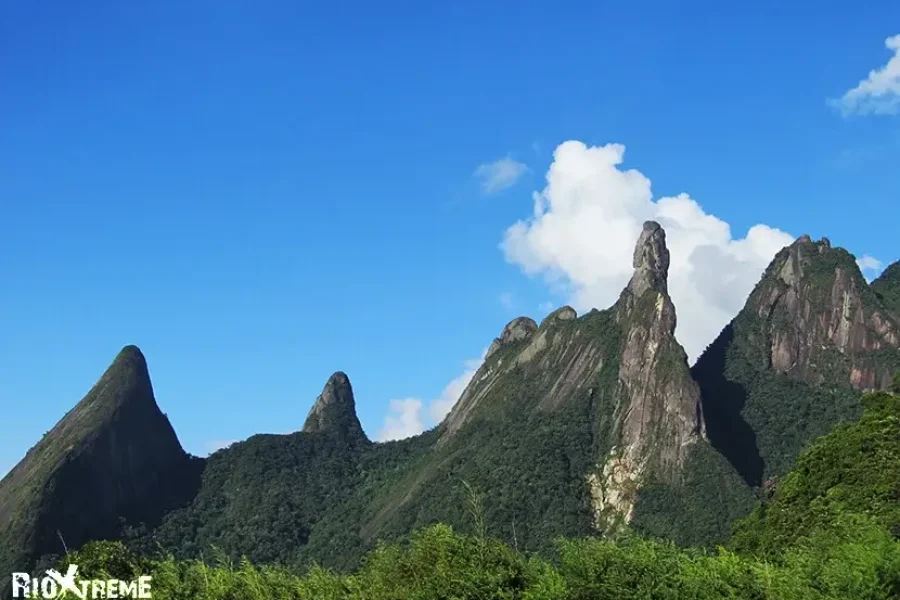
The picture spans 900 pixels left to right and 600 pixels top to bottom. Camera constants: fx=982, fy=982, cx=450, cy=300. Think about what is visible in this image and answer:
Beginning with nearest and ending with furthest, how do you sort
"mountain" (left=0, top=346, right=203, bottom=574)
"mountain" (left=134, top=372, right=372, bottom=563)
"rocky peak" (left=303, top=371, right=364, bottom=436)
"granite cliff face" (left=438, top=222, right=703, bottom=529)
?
"granite cliff face" (left=438, top=222, right=703, bottom=529)
"mountain" (left=0, top=346, right=203, bottom=574)
"mountain" (left=134, top=372, right=372, bottom=563)
"rocky peak" (left=303, top=371, right=364, bottom=436)

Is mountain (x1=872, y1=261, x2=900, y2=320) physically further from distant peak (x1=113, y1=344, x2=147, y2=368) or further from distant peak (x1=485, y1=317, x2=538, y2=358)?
distant peak (x1=113, y1=344, x2=147, y2=368)

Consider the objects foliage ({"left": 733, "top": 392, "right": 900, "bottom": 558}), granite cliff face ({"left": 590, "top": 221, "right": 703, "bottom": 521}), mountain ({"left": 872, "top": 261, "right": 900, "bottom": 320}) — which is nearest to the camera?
foliage ({"left": 733, "top": 392, "right": 900, "bottom": 558})

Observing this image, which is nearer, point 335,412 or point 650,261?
point 650,261

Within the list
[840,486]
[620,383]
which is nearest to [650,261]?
[620,383]

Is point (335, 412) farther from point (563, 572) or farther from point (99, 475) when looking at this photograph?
point (563, 572)

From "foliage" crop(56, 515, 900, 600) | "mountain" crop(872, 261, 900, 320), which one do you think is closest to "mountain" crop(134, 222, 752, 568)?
"mountain" crop(872, 261, 900, 320)

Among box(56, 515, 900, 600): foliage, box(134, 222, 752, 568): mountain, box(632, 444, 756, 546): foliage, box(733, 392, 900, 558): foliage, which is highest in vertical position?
box(134, 222, 752, 568): mountain

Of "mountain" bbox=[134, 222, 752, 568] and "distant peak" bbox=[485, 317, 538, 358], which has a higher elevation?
"distant peak" bbox=[485, 317, 538, 358]
